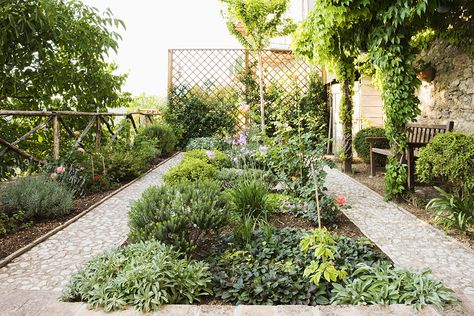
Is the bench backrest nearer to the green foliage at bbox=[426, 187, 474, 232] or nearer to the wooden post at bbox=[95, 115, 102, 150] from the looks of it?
the green foliage at bbox=[426, 187, 474, 232]

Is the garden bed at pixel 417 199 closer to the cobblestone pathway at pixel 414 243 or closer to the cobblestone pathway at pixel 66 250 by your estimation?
the cobblestone pathway at pixel 414 243

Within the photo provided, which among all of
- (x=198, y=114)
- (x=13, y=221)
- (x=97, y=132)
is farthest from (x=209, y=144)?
(x=13, y=221)

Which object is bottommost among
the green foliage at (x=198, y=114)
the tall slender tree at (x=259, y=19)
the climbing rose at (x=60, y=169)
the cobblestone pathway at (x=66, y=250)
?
the cobblestone pathway at (x=66, y=250)

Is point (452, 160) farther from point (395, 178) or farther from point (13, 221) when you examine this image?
point (13, 221)

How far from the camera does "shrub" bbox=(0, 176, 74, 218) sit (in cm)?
351

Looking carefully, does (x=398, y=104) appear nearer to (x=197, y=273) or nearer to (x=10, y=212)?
(x=197, y=273)

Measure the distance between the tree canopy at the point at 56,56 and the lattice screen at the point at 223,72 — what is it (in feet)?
14.6

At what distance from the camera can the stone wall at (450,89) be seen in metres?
4.50

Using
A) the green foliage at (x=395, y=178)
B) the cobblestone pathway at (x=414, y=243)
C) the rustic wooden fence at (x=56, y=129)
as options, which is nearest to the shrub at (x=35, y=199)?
the rustic wooden fence at (x=56, y=129)

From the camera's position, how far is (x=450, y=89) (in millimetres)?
4906

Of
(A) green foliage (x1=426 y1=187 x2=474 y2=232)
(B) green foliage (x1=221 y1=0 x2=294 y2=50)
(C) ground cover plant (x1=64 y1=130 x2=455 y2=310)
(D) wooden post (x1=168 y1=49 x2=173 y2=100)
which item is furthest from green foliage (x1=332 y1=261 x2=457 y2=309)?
(D) wooden post (x1=168 y1=49 x2=173 y2=100)

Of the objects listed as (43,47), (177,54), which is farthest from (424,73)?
(177,54)

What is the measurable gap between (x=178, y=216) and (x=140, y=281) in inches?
28.0

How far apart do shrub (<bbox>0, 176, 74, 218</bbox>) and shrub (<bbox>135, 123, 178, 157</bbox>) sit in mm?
3523
